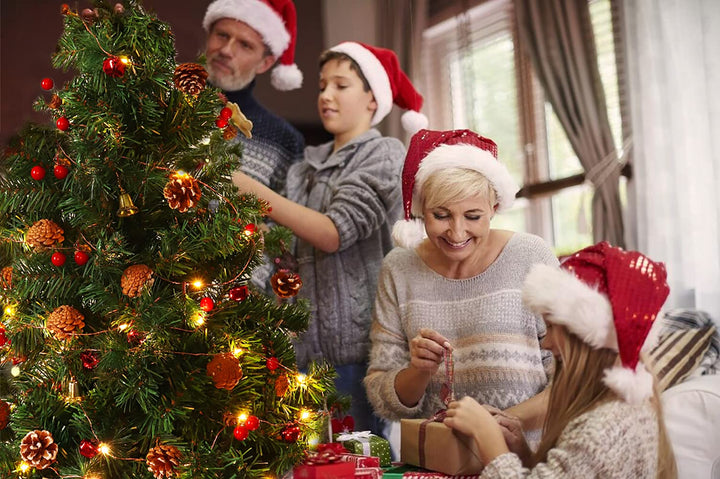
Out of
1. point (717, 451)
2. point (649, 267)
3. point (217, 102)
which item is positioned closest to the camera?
point (649, 267)

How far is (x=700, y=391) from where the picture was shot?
2285 millimetres

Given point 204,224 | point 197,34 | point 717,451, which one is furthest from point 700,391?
point 197,34

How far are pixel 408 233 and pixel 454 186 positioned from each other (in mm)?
190

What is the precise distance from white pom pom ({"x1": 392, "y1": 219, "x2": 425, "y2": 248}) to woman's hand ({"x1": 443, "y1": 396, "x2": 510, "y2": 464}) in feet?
1.76

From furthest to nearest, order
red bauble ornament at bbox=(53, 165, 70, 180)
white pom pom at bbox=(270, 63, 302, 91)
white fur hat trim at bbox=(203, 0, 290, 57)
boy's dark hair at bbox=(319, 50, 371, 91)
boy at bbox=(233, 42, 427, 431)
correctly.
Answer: white pom pom at bbox=(270, 63, 302, 91) < white fur hat trim at bbox=(203, 0, 290, 57) < boy's dark hair at bbox=(319, 50, 371, 91) < boy at bbox=(233, 42, 427, 431) < red bauble ornament at bbox=(53, 165, 70, 180)

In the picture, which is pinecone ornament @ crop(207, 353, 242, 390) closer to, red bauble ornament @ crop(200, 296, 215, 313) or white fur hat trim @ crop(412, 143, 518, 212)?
red bauble ornament @ crop(200, 296, 215, 313)

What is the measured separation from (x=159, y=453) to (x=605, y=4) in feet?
8.92

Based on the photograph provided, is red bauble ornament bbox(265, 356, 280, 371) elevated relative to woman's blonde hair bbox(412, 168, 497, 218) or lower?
lower

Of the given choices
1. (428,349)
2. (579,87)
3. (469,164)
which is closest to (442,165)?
(469,164)

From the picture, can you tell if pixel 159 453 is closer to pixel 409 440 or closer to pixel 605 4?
pixel 409 440

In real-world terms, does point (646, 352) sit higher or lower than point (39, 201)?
lower

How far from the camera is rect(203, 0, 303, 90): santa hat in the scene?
2.58 m

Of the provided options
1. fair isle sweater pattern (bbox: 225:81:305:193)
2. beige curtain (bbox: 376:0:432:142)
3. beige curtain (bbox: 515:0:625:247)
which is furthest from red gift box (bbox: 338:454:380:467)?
beige curtain (bbox: 376:0:432:142)

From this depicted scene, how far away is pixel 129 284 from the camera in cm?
149
